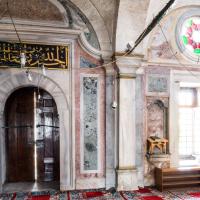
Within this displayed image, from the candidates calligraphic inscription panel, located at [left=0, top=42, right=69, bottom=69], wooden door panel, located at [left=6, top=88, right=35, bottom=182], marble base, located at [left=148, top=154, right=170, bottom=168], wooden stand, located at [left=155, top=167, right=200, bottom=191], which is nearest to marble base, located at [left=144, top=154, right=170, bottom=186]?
marble base, located at [left=148, top=154, right=170, bottom=168]

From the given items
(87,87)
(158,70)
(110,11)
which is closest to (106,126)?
(87,87)

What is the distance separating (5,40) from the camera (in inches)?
195

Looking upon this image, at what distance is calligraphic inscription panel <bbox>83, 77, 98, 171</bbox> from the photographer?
5.36 meters

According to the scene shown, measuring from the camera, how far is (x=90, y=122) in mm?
5391

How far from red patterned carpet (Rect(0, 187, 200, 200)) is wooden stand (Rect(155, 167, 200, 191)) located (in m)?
0.24

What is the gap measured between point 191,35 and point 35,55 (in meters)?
4.00

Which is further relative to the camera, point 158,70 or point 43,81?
point 158,70

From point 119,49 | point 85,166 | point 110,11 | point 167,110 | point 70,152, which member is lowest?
point 85,166

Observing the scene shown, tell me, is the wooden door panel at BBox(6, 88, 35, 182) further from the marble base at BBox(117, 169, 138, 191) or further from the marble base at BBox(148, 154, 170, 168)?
the marble base at BBox(148, 154, 170, 168)

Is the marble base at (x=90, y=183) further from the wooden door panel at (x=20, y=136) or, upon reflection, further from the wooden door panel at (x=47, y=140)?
the wooden door panel at (x=20, y=136)

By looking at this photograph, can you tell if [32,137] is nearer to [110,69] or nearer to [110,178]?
[110,178]

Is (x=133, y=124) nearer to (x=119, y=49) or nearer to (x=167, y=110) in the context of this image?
(x=167, y=110)

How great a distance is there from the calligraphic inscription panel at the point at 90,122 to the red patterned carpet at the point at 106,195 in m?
0.60

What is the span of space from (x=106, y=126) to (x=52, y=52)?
2.09 meters
